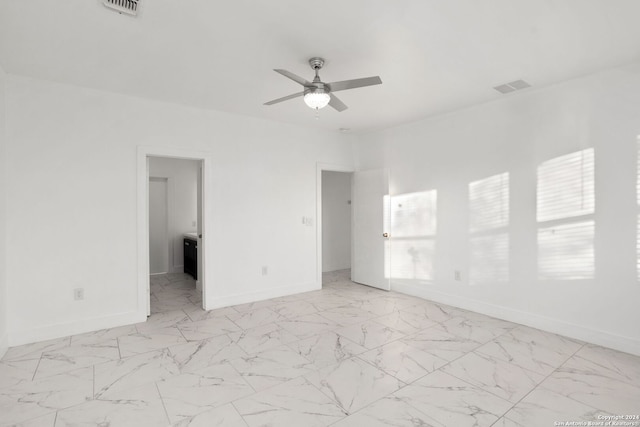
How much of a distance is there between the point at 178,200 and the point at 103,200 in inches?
120

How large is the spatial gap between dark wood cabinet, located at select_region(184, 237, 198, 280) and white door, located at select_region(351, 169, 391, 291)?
2868mm

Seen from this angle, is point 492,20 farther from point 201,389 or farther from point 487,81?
point 201,389

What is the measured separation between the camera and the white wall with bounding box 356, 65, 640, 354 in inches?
117

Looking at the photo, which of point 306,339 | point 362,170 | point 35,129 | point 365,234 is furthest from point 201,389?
point 362,170

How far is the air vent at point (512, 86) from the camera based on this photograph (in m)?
3.36

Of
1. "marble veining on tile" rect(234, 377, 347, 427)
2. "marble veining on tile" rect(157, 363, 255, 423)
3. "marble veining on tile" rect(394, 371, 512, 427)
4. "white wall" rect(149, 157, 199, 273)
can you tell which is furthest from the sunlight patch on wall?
"white wall" rect(149, 157, 199, 273)

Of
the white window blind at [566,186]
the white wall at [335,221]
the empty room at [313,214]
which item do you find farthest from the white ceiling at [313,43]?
the white wall at [335,221]

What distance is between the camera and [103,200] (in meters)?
3.58

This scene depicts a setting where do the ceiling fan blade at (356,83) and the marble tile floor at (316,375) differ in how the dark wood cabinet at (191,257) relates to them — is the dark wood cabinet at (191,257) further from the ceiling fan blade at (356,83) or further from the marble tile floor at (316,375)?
the ceiling fan blade at (356,83)

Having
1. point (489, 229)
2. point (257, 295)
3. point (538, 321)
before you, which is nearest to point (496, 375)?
point (538, 321)

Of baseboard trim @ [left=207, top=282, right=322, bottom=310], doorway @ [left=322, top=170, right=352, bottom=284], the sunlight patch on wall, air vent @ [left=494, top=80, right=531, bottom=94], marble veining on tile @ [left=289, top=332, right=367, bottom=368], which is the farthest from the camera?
doorway @ [left=322, top=170, right=352, bottom=284]

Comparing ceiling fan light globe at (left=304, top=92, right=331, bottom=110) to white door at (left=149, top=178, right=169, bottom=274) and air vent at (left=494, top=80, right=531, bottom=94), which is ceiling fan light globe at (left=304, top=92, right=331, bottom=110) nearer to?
air vent at (left=494, top=80, right=531, bottom=94)

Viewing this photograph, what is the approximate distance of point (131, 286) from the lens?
3.76 meters

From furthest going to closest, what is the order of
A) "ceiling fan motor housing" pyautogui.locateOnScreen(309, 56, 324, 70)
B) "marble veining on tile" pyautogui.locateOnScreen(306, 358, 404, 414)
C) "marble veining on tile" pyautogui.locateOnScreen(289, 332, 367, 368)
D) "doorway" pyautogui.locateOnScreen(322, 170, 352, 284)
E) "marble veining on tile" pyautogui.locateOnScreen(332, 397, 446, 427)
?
"doorway" pyautogui.locateOnScreen(322, 170, 352, 284) < "marble veining on tile" pyautogui.locateOnScreen(289, 332, 367, 368) < "ceiling fan motor housing" pyautogui.locateOnScreen(309, 56, 324, 70) < "marble veining on tile" pyautogui.locateOnScreen(306, 358, 404, 414) < "marble veining on tile" pyautogui.locateOnScreen(332, 397, 446, 427)
